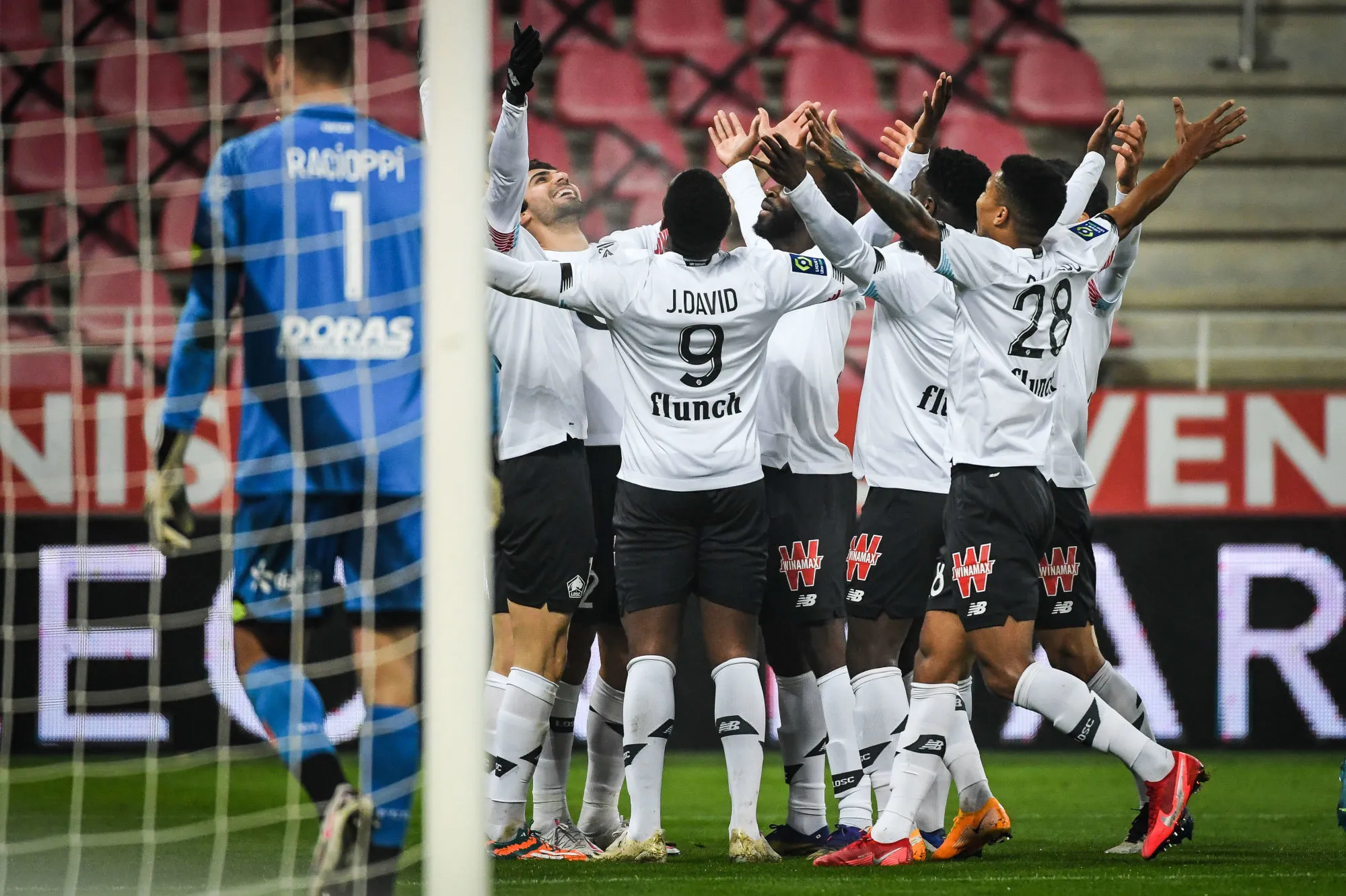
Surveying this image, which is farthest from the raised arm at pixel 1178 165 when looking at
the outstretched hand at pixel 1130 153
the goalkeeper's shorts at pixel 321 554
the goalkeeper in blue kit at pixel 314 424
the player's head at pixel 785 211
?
the goalkeeper's shorts at pixel 321 554

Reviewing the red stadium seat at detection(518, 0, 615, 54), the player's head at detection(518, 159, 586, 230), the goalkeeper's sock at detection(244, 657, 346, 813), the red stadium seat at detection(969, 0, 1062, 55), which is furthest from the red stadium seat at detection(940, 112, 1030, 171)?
the goalkeeper's sock at detection(244, 657, 346, 813)

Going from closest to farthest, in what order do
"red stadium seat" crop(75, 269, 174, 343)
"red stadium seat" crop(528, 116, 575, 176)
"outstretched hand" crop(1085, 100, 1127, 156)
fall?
"outstretched hand" crop(1085, 100, 1127, 156) → "red stadium seat" crop(75, 269, 174, 343) → "red stadium seat" crop(528, 116, 575, 176)

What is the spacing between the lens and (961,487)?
197 inches

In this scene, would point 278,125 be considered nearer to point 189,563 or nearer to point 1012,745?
point 189,563

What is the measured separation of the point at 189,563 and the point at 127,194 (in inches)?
149

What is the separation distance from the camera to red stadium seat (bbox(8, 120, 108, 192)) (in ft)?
37.3

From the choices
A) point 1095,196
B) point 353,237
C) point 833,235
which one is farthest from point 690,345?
point 1095,196

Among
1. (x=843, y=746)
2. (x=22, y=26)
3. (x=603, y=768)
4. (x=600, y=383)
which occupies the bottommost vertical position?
(x=603, y=768)

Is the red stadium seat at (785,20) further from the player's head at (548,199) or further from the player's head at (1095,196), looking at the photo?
the player's head at (548,199)

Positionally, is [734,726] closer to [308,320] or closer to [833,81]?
[308,320]

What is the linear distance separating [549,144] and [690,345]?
273 inches

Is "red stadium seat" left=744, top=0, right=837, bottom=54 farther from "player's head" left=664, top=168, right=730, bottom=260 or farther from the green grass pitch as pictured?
"player's head" left=664, top=168, right=730, bottom=260

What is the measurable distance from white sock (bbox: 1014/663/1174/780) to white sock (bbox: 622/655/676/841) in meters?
1.07

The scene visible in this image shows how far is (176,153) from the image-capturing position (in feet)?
37.4
